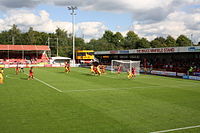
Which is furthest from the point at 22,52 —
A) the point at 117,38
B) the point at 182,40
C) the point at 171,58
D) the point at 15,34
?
the point at 182,40

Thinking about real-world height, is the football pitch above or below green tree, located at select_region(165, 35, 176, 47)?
below

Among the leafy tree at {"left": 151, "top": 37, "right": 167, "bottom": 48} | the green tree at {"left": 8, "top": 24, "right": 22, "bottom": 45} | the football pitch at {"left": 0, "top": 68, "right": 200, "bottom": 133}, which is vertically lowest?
the football pitch at {"left": 0, "top": 68, "right": 200, "bottom": 133}

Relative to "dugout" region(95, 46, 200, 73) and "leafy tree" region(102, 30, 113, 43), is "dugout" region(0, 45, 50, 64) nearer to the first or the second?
"dugout" region(95, 46, 200, 73)

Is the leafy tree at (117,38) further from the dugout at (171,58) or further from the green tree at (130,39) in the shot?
the dugout at (171,58)

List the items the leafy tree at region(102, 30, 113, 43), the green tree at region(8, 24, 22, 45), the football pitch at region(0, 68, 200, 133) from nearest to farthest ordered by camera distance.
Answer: the football pitch at region(0, 68, 200, 133), the green tree at region(8, 24, 22, 45), the leafy tree at region(102, 30, 113, 43)

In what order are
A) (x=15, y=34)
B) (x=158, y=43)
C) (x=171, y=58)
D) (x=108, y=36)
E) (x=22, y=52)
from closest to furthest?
1. (x=171, y=58)
2. (x=22, y=52)
3. (x=158, y=43)
4. (x=15, y=34)
5. (x=108, y=36)

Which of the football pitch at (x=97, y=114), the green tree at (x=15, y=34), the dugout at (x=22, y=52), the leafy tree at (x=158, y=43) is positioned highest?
the green tree at (x=15, y=34)

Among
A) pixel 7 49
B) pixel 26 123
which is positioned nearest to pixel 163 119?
pixel 26 123

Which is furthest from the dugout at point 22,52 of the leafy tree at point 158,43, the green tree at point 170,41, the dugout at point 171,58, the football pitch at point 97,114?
the football pitch at point 97,114

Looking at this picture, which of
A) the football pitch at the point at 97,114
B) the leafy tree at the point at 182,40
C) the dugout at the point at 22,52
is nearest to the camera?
the football pitch at the point at 97,114

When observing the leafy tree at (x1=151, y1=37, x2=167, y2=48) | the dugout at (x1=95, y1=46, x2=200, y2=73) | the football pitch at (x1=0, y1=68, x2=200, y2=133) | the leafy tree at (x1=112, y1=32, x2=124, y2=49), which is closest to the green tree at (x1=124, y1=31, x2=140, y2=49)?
the leafy tree at (x1=112, y1=32, x2=124, y2=49)

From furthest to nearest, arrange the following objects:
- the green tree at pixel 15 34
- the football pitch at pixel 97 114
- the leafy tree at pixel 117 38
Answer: the leafy tree at pixel 117 38, the green tree at pixel 15 34, the football pitch at pixel 97 114

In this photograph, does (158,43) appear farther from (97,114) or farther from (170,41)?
(97,114)

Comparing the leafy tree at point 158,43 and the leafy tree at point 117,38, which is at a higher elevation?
the leafy tree at point 117,38
